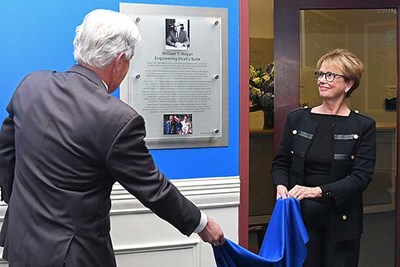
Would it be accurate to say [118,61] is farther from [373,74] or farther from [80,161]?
[373,74]

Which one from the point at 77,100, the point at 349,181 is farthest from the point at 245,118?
the point at 77,100

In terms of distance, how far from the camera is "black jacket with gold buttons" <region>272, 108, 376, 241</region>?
8.77ft

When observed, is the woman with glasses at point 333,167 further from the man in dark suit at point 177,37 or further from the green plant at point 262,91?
the green plant at point 262,91

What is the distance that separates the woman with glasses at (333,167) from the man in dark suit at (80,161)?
3.14 ft

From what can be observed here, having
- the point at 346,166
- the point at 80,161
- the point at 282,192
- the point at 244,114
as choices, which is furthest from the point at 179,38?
the point at 80,161

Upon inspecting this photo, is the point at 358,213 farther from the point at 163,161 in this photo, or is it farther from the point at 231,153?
the point at 163,161

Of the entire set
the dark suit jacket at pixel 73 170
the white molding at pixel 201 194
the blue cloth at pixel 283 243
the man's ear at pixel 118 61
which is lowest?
the blue cloth at pixel 283 243

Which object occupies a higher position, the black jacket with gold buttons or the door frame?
the door frame

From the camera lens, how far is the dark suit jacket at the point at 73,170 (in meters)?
1.82

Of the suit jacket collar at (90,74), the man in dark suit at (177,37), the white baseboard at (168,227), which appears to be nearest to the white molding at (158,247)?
the white baseboard at (168,227)

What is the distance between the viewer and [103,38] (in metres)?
1.87

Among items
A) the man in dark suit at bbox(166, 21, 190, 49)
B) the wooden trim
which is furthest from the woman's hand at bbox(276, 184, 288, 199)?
the man in dark suit at bbox(166, 21, 190, 49)

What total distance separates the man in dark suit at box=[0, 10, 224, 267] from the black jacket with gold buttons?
961 millimetres

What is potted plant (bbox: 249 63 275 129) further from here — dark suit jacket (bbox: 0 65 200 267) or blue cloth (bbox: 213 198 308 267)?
dark suit jacket (bbox: 0 65 200 267)
